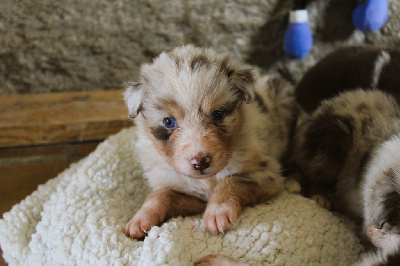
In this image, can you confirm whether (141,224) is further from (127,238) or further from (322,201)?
(322,201)

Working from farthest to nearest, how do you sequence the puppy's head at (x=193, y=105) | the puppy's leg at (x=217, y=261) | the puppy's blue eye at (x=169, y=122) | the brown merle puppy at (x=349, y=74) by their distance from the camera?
the brown merle puppy at (x=349, y=74) < the puppy's blue eye at (x=169, y=122) < the puppy's head at (x=193, y=105) < the puppy's leg at (x=217, y=261)

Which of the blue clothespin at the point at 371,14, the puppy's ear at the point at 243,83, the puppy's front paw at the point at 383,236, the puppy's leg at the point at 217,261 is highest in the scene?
the blue clothespin at the point at 371,14

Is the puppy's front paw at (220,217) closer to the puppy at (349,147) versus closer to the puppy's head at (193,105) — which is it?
the puppy's head at (193,105)

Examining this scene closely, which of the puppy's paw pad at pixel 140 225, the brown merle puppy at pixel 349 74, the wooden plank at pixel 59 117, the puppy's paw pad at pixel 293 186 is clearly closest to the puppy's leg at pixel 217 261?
the puppy's paw pad at pixel 140 225

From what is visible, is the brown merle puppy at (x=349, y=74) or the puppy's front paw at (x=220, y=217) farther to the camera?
the brown merle puppy at (x=349, y=74)

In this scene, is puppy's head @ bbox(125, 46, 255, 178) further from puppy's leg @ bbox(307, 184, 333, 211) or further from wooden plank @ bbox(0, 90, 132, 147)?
wooden plank @ bbox(0, 90, 132, 147)

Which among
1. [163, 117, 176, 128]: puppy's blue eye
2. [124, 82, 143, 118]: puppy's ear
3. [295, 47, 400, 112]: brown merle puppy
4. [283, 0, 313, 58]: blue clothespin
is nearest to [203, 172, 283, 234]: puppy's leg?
[163, 117, 176, 128]: puppy's blue eye

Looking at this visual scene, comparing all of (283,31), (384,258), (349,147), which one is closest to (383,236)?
(384,258)
